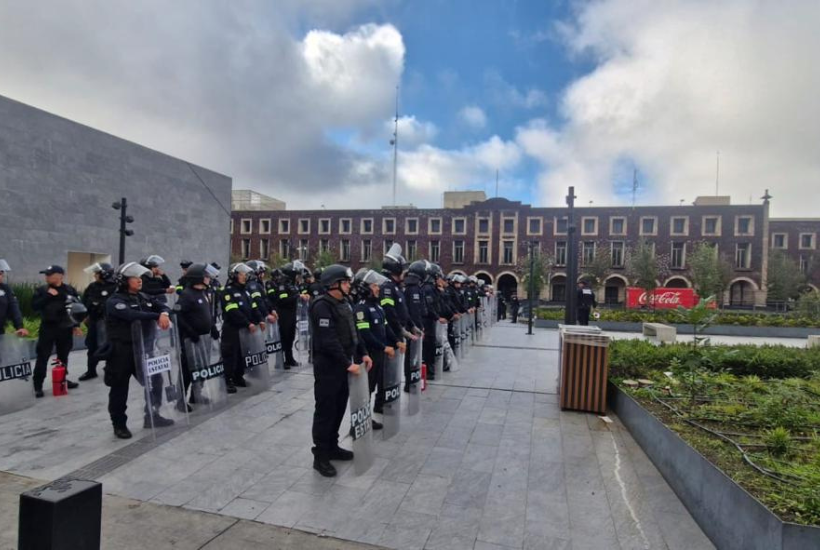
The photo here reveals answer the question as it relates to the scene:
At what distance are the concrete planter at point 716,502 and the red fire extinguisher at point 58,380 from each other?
27.7ft

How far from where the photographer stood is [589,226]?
4647 cm

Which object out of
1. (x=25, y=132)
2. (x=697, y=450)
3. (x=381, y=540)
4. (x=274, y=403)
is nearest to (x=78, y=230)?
(x=25, y=132)

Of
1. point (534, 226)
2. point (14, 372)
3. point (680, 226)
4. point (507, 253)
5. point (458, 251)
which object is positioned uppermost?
point (680, 226)

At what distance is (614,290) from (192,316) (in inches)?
1830

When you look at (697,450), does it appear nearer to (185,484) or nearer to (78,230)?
(185,484)

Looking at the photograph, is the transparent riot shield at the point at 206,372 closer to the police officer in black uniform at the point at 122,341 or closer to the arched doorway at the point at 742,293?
the police officer in black uniform at the point at 122,341

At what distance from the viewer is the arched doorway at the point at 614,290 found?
150ft

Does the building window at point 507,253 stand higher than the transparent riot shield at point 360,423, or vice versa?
the building window at point 507,253

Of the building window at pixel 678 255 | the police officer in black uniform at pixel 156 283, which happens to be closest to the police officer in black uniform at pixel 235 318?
the police officer in black uniform at pixel 156 283

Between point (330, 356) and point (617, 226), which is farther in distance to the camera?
point (617, 226)

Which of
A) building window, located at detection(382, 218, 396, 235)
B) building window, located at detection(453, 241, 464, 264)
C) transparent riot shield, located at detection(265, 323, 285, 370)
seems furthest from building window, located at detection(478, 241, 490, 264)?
transparent riot shield, located at detection(265, 323, 285, 370)

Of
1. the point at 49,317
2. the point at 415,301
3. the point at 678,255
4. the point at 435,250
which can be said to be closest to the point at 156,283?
the point at 49,317

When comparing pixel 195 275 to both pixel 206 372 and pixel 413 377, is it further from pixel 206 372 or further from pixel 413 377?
pixel 413 377

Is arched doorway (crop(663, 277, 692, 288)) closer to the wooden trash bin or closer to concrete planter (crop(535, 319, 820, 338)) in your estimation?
concrete planter (crop(535, 319, 820, 338))
